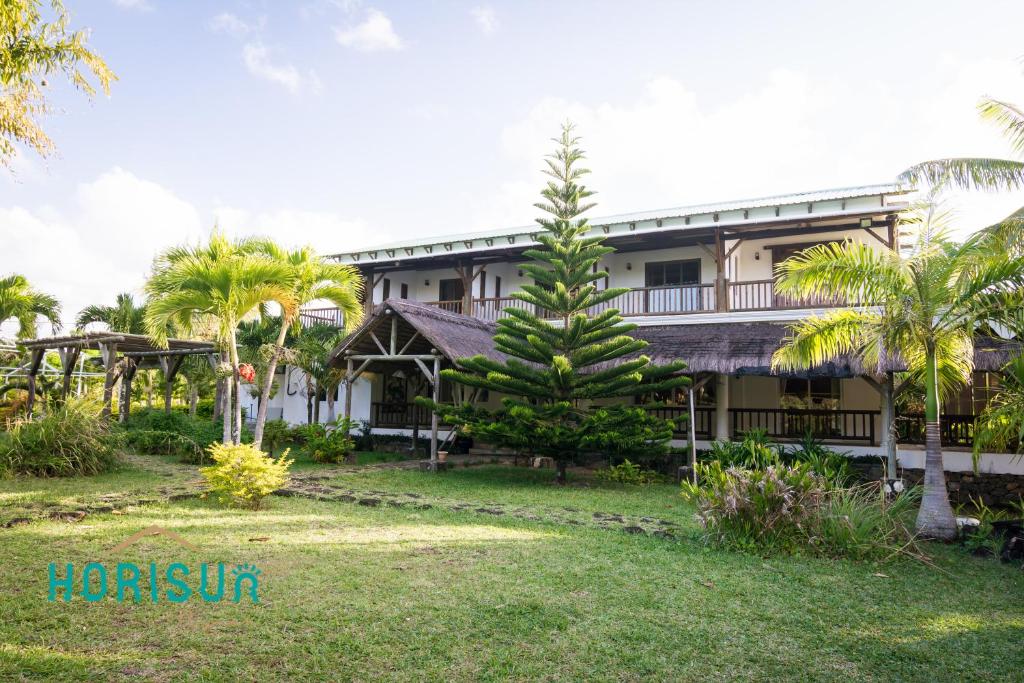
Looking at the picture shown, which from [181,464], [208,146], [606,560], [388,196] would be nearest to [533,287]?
[388,196]

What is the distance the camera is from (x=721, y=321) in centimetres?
1288

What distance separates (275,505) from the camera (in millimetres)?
7266

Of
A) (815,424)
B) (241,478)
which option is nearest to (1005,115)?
(815,424)

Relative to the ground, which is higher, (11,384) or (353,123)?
(353,123)

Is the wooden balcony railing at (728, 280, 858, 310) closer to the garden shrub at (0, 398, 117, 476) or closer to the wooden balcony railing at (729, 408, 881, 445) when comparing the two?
the wooden balcony railing at (729, 408, 881, 445)

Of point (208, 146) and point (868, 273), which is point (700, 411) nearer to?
point (868, 273)

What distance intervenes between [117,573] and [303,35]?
697cm

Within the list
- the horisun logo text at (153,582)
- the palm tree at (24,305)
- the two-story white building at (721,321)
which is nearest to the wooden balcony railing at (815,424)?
the two-story white building at (721,321)

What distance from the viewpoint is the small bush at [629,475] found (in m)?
10.9

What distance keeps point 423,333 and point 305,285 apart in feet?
7.92

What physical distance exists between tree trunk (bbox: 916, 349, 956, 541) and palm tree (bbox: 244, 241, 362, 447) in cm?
772

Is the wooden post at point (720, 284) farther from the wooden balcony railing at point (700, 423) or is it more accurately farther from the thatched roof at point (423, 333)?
the thatched roof at point (423, 333)

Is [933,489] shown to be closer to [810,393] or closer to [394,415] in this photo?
[810,393]

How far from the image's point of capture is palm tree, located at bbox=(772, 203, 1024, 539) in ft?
22.0
